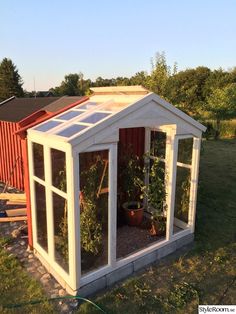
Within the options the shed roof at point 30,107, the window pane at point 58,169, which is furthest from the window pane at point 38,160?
the shed roof at point 30,107

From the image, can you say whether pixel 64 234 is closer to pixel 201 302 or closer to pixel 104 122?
pixel 104 122

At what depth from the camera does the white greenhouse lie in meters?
4.25

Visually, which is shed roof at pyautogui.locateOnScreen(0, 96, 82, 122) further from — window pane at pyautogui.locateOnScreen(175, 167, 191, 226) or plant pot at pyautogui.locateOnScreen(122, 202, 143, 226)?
window pane at pyautogui.locateOnScreen(175, 167, 191, 226)

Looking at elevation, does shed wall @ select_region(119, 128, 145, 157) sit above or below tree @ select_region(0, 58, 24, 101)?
below

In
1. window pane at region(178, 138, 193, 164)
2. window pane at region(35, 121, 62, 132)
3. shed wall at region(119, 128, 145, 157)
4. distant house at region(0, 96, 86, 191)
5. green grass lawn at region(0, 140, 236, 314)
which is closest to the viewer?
green grass lawn at region(0, 140, 236, 314)

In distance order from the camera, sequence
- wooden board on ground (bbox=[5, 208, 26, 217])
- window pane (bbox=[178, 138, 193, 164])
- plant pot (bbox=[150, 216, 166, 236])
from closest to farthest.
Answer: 1. window pane (bbox=[178, 138, 193, 164])
2. plant pot (bbox=[150, 216, 166, 236])
3. wooden board on ground (bbox=[5, 208, 26, 217])

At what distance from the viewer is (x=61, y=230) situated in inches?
185

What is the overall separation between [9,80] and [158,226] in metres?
46.6

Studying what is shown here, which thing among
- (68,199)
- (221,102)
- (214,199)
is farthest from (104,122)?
(221,102)

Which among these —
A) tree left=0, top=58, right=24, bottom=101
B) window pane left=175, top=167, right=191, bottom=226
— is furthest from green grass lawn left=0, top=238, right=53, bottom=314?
tree left=0, top=58, right=24, bottom=101

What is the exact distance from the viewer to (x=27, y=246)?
20.2 ft

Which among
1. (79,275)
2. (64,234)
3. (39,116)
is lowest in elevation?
(79,275)

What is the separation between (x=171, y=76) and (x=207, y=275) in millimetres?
8571

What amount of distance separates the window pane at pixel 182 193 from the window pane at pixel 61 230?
8.66ft
